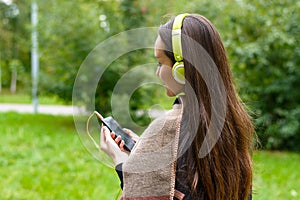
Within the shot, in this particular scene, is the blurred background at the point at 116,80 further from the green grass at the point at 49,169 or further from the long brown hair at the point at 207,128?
the long brown hair at the point at 207,128

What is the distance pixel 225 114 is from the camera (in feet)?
4.47

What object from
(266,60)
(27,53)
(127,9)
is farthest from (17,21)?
(266,60)

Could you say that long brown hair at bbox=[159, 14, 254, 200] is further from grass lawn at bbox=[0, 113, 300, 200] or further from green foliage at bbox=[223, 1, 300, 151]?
green foliage at bbox=[223, 1, 300, 151]

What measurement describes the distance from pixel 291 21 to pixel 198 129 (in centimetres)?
526

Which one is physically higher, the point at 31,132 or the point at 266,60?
the point at 266,60

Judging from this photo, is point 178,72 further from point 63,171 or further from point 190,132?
point 63,171

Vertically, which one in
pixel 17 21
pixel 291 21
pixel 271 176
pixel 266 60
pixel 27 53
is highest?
pixel 291 21

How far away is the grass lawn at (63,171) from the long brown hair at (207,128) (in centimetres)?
150

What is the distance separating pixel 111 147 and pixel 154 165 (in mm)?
213

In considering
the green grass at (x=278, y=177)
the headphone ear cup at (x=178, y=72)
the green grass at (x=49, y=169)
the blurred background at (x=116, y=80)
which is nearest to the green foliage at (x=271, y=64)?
the blurred background at (x=116, y=80)

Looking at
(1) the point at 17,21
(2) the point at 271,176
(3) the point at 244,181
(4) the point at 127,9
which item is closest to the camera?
(3) the point at 244,181

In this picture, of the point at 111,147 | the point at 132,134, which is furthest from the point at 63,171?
the point at 111,147

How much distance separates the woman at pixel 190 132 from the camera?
1.27m

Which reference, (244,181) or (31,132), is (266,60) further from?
(244,181)
